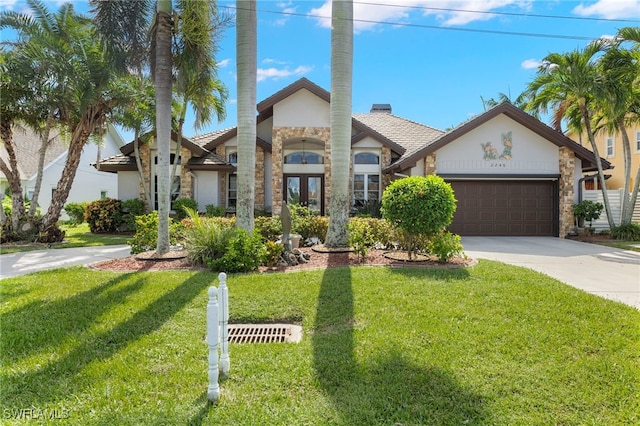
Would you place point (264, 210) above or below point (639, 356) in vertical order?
above

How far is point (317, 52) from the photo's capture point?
12688 mm

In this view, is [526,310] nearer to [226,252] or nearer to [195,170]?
[226,252]

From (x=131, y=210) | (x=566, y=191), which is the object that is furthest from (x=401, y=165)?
(x=131, y=210)

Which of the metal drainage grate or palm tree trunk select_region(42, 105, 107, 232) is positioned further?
palm tree trunk select_region(42, 105, 107, 232)

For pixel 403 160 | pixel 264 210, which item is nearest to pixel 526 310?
pixel 403 160

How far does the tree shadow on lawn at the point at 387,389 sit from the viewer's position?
288cm

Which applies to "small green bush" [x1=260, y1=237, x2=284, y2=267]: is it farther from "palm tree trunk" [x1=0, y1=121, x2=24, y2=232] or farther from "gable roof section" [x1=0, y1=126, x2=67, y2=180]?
"gable roof section" [x1=0, y1=126, x2=67, y2=180]

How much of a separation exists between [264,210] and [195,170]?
3.85 meters

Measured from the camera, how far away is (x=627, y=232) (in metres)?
13.8

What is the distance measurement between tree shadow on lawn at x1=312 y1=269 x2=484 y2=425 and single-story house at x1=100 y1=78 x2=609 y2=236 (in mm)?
10742

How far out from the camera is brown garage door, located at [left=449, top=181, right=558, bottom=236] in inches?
600

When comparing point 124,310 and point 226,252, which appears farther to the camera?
point 226,252

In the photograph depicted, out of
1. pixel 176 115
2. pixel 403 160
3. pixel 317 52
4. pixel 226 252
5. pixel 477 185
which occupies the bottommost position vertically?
pixel 226 252

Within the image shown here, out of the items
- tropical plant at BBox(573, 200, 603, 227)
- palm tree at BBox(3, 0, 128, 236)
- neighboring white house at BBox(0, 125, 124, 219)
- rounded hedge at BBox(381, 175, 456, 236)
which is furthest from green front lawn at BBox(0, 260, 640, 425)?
neighboring white house at BBox(0, 125, 124, 219)
